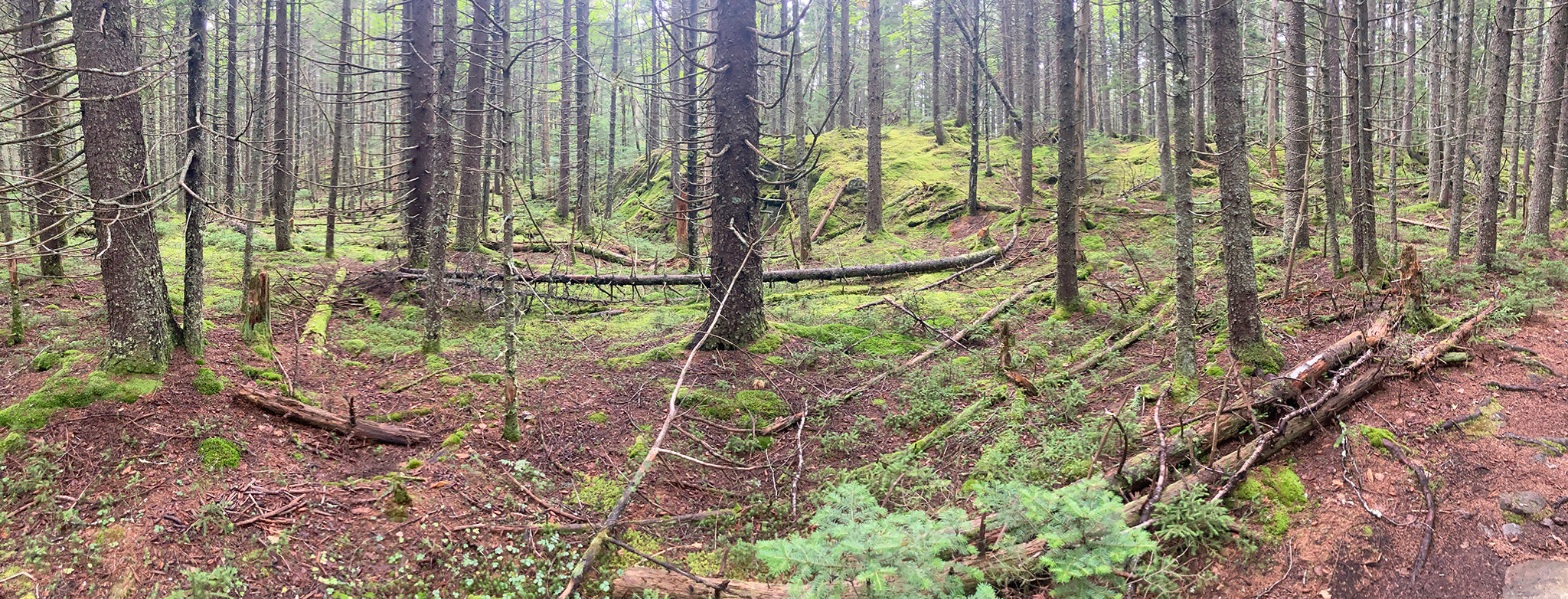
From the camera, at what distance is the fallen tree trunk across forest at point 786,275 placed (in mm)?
11836

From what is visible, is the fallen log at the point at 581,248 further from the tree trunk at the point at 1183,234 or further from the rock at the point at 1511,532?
the rock at the point at 1511,532

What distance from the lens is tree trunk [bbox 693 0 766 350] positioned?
812 centimetres

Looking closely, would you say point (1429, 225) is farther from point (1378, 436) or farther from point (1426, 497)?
point (1426, 497)

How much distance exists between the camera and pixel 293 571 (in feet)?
14.5

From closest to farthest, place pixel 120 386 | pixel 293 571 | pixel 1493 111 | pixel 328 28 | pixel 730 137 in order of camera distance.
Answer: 1. pixel 293 571
2. pixel 120 386
3. pixel 730 137
4. pixel 1493 111
5. pixel 328 28

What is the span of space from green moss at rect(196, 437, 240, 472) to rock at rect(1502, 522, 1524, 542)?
8.55 meters

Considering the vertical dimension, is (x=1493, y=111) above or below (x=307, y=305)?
above

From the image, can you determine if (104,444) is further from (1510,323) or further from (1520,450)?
(1510,323)

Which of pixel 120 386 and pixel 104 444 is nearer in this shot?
pixel 104 444

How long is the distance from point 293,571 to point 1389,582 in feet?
22.1

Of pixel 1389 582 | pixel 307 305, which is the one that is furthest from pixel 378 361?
pixel 1389 582

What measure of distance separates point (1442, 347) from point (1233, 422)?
255 centimetres

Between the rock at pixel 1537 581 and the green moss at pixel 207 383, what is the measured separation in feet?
29.4

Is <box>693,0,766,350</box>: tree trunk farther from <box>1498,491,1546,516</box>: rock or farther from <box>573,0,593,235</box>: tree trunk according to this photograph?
<box>573,0,593,235</box>: tree trunk
